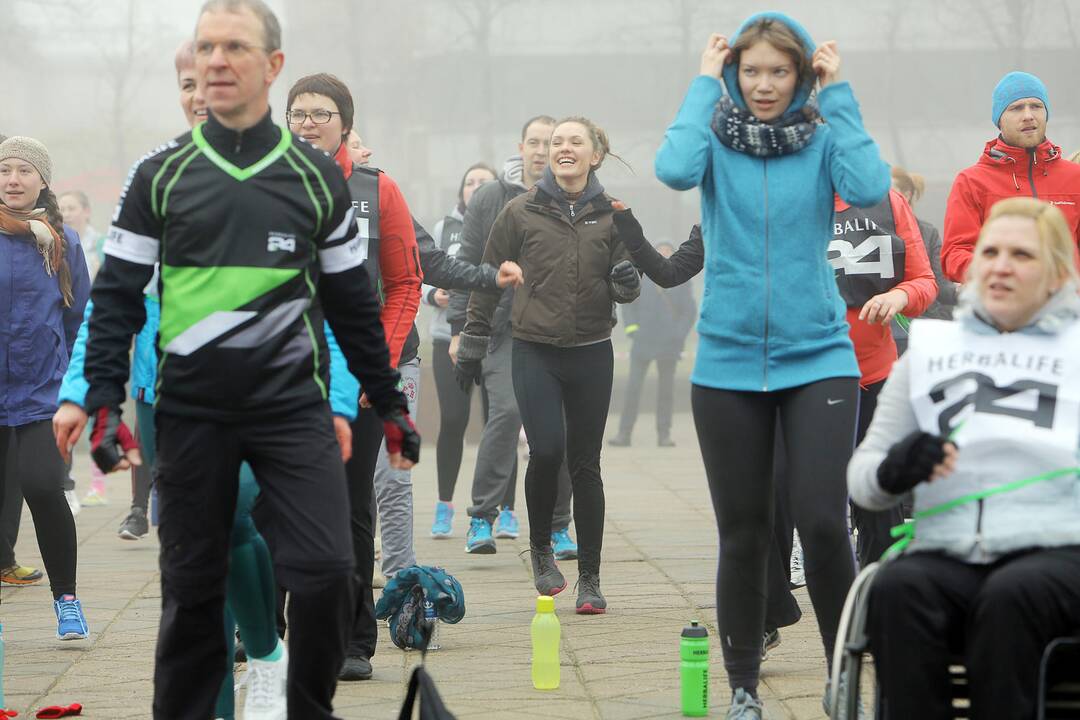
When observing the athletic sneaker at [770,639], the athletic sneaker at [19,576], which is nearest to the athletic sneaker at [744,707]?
the athletic sneaker at [770,639]

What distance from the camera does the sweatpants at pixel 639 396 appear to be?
17844 mm

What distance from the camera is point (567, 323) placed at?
7.42 metres

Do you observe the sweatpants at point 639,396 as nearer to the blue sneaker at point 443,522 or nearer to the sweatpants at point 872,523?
the blue sneaker at point 443,522

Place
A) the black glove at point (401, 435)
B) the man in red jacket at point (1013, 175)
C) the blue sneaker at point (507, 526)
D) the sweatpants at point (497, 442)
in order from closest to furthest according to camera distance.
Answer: the black glove at point (401, 435), the man in red jacket at point (1013, 175), the sweatpants at point (497, 442), the blue sneaker at point (507, 526)

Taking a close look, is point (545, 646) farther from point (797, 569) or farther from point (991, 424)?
point (797, 569)

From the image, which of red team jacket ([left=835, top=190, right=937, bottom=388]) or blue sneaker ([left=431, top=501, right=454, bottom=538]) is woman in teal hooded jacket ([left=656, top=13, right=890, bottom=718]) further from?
blue sneaker ([left=431, top=501, right=454, bottom=538])

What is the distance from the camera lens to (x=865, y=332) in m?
6.65

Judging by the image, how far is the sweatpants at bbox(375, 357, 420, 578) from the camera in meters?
7.25

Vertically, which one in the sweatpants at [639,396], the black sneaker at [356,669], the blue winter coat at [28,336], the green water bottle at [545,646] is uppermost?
the blue winter coat at [28,336]

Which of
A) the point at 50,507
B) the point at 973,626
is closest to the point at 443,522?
the point at 50,507

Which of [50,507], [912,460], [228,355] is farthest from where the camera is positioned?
[50,507]

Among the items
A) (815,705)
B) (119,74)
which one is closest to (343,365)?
(815,705)

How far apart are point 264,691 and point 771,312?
1778mm

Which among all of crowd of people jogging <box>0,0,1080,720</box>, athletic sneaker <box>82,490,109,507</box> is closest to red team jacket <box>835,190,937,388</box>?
crowd of people jogging <box>0,0,1080,720</box>
